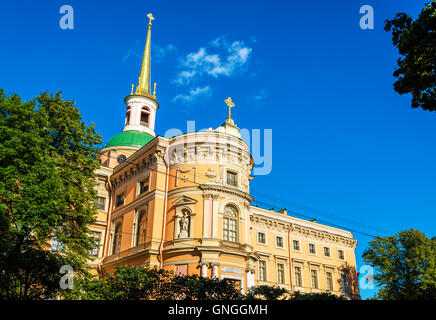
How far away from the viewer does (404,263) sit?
4041 cm

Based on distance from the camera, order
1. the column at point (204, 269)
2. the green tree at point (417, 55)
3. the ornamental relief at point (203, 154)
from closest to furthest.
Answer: the green tree at point (417, 55)
the column at point (204, 269)
the ornamental relief at point (203, 154)

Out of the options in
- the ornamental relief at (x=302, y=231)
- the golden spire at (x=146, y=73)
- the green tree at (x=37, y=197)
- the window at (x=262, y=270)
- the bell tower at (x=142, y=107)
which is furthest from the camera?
the golden spire at (x=146, y=73)

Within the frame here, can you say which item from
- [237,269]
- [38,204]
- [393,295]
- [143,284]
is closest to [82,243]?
[38,204]

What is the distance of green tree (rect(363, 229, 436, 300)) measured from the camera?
38.5 metres

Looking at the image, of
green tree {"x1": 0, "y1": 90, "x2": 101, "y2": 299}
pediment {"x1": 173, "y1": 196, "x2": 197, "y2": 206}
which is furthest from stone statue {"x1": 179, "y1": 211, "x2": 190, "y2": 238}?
green tree {"x1": 0, "y1": 90, "x2": 101, "y2": 299}

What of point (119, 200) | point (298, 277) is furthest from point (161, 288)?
point (298, 277)

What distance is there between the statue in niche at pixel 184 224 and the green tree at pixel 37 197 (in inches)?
337

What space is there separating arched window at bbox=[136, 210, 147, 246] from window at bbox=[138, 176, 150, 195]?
1.98 metres

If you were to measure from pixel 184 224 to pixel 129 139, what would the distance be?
20.9 m

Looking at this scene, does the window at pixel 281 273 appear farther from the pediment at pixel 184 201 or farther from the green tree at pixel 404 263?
the pediment at pixel 184 201

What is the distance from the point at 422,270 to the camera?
38969 millimetres

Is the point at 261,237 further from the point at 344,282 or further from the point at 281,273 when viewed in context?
the point at 344,282

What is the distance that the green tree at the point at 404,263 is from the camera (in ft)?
126

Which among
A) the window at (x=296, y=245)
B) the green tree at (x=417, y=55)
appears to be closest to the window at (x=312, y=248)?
the window at (x=296, y=245)
